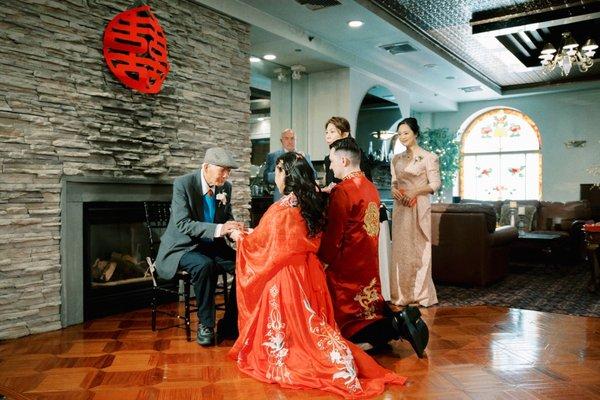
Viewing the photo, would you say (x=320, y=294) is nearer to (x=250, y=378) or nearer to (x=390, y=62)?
(x=250, y=378)

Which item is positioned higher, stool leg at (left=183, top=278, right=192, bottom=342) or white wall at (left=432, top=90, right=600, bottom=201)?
white wall at (left=432, top=90, right=600, bottom=201)

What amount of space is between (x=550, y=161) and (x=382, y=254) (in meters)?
7.66

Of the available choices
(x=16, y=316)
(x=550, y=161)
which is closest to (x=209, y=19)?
(x=16, y=316)

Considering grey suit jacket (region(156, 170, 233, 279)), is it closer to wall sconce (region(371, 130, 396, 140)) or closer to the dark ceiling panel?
the dark ceiling panel

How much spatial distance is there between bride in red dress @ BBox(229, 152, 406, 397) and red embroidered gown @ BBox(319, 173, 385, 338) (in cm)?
23

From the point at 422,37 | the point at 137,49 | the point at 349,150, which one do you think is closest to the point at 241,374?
the point at 349,150

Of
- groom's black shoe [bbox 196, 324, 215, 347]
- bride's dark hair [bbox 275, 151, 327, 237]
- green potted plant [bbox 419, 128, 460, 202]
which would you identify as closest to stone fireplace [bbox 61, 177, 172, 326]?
groom's black shoe [bbox 196, 324, 215, 347]

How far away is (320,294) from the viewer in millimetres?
2455

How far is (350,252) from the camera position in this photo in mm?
2711

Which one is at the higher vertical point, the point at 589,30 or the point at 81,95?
the point at 589,30

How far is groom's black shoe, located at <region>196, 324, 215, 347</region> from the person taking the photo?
114 inches

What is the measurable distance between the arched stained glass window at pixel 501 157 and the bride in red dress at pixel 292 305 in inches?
368

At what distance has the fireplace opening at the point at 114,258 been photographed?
359 centimetres

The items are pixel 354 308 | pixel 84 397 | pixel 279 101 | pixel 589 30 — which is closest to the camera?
pixel 84 397
